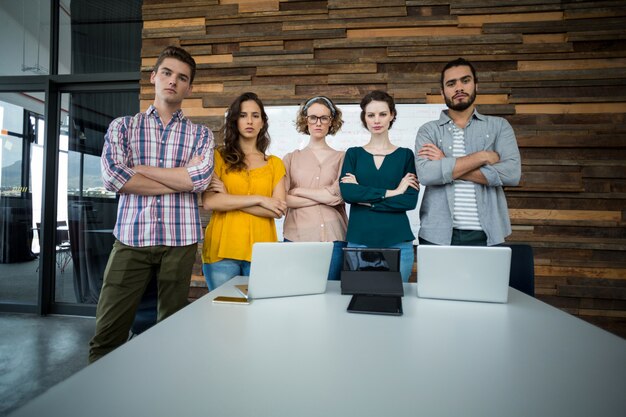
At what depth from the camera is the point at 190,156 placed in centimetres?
199

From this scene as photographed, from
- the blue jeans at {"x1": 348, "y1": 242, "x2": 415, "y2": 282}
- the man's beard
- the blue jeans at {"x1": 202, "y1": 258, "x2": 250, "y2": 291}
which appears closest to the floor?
the blue jeans at {"x1": 202, "y1": 258, "x2": 250, "y2": 291}

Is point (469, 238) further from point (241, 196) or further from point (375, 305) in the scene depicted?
point (241, 196)

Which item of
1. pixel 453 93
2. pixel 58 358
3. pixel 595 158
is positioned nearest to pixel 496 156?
pixel 453 93

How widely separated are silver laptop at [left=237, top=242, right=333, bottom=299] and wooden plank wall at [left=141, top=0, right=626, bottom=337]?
2.25 m

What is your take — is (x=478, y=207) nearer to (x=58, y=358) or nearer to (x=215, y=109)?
(x=215, y=109)

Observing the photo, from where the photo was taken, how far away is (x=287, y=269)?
1.33 meters

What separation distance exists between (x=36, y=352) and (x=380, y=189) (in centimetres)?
290

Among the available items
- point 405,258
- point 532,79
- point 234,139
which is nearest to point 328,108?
point 234,139

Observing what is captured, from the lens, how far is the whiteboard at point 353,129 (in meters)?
3.19

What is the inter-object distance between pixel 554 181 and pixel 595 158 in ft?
1.26

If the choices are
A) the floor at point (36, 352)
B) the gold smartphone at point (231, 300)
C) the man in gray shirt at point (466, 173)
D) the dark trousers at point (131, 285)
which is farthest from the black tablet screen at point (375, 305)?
the floor at point (36, 352)

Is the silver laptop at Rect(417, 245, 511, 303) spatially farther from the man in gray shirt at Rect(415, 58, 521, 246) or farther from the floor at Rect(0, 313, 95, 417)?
the floor at Rect(0, 313, 95, 417)

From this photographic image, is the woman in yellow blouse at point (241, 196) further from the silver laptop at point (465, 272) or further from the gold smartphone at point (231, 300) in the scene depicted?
the silver laptop at point (465, 272)

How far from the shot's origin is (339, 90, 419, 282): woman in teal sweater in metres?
1.94
